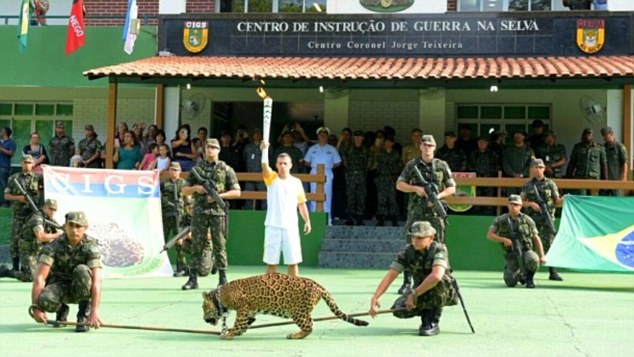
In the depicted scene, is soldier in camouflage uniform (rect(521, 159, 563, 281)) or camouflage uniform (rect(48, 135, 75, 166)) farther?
camouflage uniform (rect(48, 135, 75, 166))

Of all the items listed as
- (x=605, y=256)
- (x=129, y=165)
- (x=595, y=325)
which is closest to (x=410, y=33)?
(x=129, y=165)

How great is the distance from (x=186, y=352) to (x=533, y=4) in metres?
15.0

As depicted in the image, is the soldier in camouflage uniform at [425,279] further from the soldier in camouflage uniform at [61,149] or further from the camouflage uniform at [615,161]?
the soldier in camouflage uniform at [61,149]

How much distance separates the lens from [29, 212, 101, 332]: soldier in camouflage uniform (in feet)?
27.5

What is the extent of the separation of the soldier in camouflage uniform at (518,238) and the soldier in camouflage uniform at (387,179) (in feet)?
14.0

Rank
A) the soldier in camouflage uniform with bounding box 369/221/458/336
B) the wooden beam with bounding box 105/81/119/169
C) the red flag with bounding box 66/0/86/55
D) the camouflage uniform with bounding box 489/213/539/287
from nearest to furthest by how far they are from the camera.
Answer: the soldier in camouflage uniform with bounding box 369/221/458/336 → the camouflage uniform with bounding box 489/213/539/287 → the wooden beam with bounding box 105/81/119/169 → the red flag with bounding box 66/0/86/55

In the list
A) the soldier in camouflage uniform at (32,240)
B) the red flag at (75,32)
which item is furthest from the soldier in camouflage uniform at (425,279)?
the red flag at (75,32)

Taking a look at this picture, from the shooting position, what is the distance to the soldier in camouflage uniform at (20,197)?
1452 centimetres

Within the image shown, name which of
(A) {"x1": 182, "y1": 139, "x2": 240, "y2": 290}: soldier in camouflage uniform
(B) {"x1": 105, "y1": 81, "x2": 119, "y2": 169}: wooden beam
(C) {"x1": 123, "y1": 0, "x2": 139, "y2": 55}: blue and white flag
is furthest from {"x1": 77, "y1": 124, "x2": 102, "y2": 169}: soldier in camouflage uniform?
(A) {"x1": 182, "y1": 139, "x2": 240, "y2": 290}: soldier in camouflage uniform

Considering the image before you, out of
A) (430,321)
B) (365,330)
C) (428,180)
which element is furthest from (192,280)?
(430,321)

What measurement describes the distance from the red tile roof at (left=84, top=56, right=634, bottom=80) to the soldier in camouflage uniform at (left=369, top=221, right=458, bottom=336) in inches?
352

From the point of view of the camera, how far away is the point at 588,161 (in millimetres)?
16812

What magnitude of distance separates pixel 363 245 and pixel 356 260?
1.47 ft

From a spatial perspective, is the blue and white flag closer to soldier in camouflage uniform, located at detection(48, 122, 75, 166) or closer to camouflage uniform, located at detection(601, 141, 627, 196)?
soldier in camouflage uniform, located at detection(48, 122, 75, 166)
